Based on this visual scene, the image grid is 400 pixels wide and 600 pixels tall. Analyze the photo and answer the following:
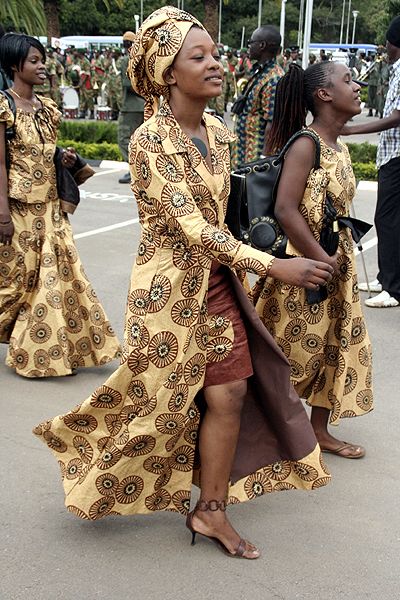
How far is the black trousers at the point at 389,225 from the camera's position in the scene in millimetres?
6801

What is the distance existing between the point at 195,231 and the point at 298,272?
14.1 inches

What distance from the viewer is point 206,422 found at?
10.7 ft

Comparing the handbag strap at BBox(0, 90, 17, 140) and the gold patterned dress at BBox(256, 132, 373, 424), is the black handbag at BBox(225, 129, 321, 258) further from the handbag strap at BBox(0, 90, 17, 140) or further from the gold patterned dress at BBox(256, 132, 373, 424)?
the handbag strap at BBox(0, 90, 17, 140)

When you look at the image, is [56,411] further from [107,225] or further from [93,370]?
[107,225]

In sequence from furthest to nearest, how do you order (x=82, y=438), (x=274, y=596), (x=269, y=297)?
(x=269, y=297)
(x=82, y=438)
(x=274, y=596)

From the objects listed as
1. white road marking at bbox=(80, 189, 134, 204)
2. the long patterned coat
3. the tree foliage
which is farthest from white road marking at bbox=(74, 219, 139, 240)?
the tree foliage

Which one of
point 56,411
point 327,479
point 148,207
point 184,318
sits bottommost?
point 56,411

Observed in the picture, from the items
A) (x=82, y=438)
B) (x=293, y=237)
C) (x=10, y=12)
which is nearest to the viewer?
(x=82, y=438)

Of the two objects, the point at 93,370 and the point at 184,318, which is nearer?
the point at 184,318

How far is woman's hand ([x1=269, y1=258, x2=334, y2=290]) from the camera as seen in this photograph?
9.50 feet

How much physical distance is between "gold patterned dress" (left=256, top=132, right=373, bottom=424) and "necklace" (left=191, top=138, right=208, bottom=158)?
915 mm

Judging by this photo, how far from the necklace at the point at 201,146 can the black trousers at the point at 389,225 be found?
388cm

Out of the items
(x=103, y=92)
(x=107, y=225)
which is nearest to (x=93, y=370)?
(x=107, y=225)

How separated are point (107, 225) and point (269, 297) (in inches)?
245
